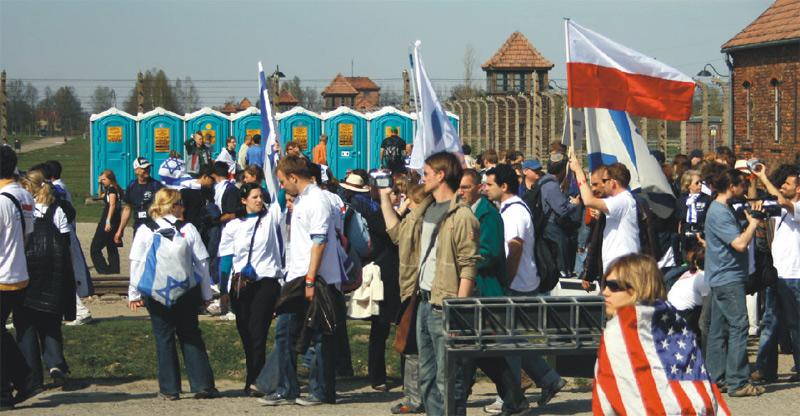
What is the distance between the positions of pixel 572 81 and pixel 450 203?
7.68 feet

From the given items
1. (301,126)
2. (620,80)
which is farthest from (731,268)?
(301,126)

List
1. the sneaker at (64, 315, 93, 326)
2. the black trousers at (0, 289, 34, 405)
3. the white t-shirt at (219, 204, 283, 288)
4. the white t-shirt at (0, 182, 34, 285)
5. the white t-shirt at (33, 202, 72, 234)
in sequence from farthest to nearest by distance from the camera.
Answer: the sneaker at (64, 315, 93, 326) < the white t-shirt at (33, 202, 72, 234) < the white t-shirt at (219, 204, 283, 288) < the black trousers at (0, 289, 34, 405) < the white t-shirt at (0, 182, 34, 285)

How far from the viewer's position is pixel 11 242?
30.0ft

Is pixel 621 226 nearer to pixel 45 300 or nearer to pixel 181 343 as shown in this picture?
pixel 181 343

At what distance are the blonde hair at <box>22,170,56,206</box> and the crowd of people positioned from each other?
0.02 meters

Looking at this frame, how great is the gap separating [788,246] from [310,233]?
3812 millimetres

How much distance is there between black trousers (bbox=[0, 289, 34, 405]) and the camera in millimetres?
9242

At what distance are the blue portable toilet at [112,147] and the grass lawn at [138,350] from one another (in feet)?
59.4

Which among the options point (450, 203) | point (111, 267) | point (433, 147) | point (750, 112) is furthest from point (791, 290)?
point (750, 112)

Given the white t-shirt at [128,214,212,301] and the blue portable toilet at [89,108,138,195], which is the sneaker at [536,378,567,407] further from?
the blue portable toilet at [89,108,138,195]

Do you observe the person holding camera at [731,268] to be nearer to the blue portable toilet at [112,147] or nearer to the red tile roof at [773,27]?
the blue portable toilet at [112,147]

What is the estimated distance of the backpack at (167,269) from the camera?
31.3 ft

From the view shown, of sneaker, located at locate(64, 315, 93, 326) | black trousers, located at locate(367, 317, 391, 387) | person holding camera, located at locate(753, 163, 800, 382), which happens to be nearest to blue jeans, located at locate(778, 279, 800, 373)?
person holding camera, located at locate(753, 163, 800, 382)

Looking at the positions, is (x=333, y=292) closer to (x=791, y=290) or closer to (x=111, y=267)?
(x=791, y=290)
